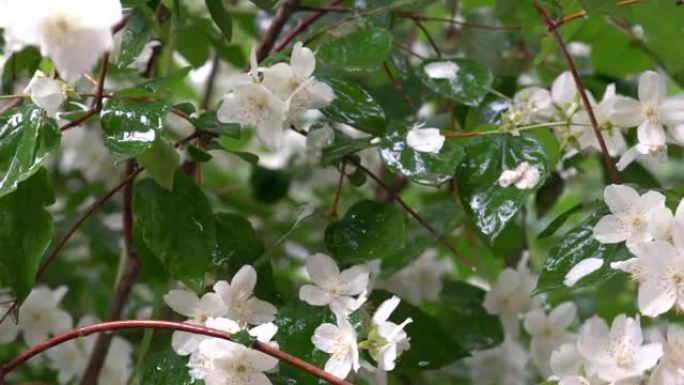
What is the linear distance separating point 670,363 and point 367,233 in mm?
267

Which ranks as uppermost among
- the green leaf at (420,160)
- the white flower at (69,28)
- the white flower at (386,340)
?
the white flower at (69,28)

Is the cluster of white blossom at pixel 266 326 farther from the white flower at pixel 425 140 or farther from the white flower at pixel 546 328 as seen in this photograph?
the white flower at pixel 546 328

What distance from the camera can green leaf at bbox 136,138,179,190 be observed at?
0.79 m

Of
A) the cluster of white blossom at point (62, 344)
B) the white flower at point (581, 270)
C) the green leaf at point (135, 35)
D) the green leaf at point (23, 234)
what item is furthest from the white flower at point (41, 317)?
the white flower at point (581, 270)

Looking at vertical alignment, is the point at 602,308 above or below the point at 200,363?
below

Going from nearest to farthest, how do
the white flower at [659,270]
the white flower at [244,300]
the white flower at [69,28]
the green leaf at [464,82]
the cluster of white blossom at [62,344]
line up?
the white flower at [69,28]
the white flower at [659,270]
the white flower at [244,300]
the green leaf at [464,82]
the cluster of white blossom at [62,344]

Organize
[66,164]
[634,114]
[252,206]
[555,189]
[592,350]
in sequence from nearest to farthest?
[592,350], [634,114], [555,189], [252,206], [66,164]

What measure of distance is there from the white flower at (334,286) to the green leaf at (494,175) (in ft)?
0.36

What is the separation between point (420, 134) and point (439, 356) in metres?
0.20

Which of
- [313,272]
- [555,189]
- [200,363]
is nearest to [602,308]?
[555,189]

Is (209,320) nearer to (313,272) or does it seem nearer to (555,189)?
(313,272)

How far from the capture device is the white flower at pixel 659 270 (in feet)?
2.24

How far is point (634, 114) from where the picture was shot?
85cm

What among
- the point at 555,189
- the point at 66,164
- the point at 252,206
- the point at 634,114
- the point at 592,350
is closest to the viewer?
the point at 592,350
